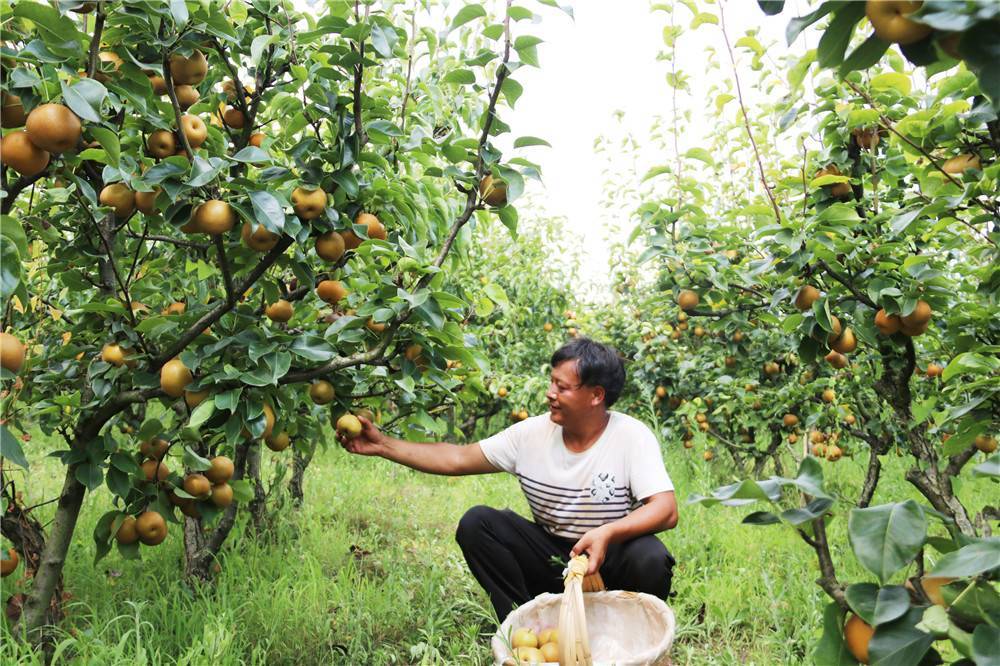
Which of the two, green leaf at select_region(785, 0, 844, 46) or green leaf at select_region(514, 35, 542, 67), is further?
green leaf at select_region(514, 35, 542, 67)

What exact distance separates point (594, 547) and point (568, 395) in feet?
1.70

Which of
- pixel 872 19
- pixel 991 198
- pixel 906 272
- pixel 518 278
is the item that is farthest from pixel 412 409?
pixel 518 278

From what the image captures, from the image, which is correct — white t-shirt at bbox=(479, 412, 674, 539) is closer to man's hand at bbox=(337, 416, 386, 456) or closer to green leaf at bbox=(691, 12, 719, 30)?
man's hand at bbox=(337, 416, 386, 456)

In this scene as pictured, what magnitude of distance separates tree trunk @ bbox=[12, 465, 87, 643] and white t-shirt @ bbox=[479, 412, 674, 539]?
1.25 metres

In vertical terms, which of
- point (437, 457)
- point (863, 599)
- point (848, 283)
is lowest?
point (437, 457)

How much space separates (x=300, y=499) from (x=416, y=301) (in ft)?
8.03

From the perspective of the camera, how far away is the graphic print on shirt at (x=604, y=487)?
2.54 metres

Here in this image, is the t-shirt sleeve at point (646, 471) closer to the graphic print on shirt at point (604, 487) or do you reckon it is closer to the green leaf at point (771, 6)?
the graphic print on shirt at point (604, 487)

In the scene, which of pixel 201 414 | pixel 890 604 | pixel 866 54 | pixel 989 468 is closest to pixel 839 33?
pixel 866 54

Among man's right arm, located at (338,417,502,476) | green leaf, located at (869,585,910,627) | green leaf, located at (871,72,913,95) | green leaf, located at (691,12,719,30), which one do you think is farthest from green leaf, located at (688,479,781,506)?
green leaf, located at (691,12,719,30)

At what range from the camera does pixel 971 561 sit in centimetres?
73

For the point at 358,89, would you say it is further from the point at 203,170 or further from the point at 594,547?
the point at 594,547

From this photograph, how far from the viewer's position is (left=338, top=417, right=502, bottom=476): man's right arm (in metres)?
2.44

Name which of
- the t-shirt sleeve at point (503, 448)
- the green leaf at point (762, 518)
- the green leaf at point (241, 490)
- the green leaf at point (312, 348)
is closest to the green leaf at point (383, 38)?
the green leaf at point (312, 348)
